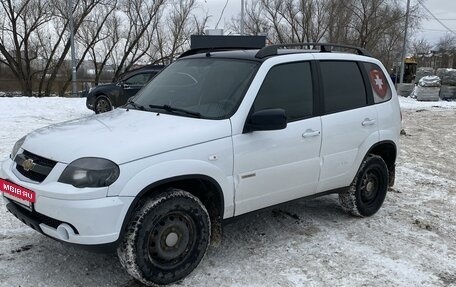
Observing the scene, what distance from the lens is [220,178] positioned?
3705 mm

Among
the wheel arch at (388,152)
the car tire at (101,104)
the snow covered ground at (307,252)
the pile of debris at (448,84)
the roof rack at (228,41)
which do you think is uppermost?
the roof rack at (228,41)

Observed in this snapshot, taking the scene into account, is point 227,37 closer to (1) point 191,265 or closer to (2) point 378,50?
(1) point 191,265

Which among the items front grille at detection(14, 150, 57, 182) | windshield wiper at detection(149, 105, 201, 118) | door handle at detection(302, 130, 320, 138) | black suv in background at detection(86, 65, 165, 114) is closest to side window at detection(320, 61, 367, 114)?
door handle at detection(302, 130, 320, 138)

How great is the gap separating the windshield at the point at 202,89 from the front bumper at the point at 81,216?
113 centimetres

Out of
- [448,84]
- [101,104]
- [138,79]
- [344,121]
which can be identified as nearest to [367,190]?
[344,121]

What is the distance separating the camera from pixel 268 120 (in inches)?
147

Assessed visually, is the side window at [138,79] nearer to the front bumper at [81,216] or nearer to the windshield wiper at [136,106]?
the windshield wiper at [136,106]

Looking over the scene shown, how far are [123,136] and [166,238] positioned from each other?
2.76 feet

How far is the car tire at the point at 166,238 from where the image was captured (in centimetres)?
337

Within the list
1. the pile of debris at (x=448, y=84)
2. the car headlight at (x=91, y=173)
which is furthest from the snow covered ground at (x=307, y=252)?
the pile of debris at (x=448, y=84)

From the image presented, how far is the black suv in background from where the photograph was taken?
1442 centimetres

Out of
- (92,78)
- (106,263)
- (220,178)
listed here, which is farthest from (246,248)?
(92,78)

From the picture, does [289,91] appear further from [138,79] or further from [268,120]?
[138,79]

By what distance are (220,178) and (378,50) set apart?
39.2 metres
